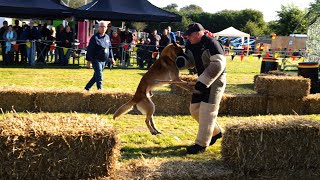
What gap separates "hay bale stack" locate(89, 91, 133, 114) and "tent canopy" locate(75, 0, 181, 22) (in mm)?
10856

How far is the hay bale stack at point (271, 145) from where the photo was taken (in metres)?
4.98

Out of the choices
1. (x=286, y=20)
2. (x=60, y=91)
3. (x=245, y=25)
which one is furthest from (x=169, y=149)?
(x=245, y=25)

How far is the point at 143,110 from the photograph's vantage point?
6887 millimetres

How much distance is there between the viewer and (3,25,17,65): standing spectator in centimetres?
1866

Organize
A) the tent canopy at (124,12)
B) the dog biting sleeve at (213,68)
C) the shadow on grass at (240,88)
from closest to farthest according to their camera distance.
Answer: the dog biting sleeve at (213,68) < the shadow on grass at (240,88) < the tent canopy at (124,12)

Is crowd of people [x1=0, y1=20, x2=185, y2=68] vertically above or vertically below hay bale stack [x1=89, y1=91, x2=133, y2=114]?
above

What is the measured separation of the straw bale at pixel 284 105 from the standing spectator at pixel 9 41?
42.1 feet

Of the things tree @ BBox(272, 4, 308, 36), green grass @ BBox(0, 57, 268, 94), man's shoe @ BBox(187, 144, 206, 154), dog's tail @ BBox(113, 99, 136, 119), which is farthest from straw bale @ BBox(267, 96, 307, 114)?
tree @ BBox(272, 4, 308, 36)

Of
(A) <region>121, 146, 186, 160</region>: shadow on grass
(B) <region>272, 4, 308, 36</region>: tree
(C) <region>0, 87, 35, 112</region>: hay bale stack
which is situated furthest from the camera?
(B) <region>272, 4, 308, 36</region>: tree

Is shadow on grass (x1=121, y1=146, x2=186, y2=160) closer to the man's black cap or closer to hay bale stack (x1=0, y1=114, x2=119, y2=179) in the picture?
hay bale stack (x1=0, y1=114, x2=119, y2=179)

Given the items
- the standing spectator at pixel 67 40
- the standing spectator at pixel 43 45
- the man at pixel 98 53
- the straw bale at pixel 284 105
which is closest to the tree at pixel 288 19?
the standing spectator at pixel 67 40

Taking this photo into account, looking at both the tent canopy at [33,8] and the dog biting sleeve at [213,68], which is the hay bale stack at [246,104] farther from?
the tent canopy at [33,8]

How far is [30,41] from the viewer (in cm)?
1886

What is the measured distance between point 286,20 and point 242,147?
49969 millimetres
